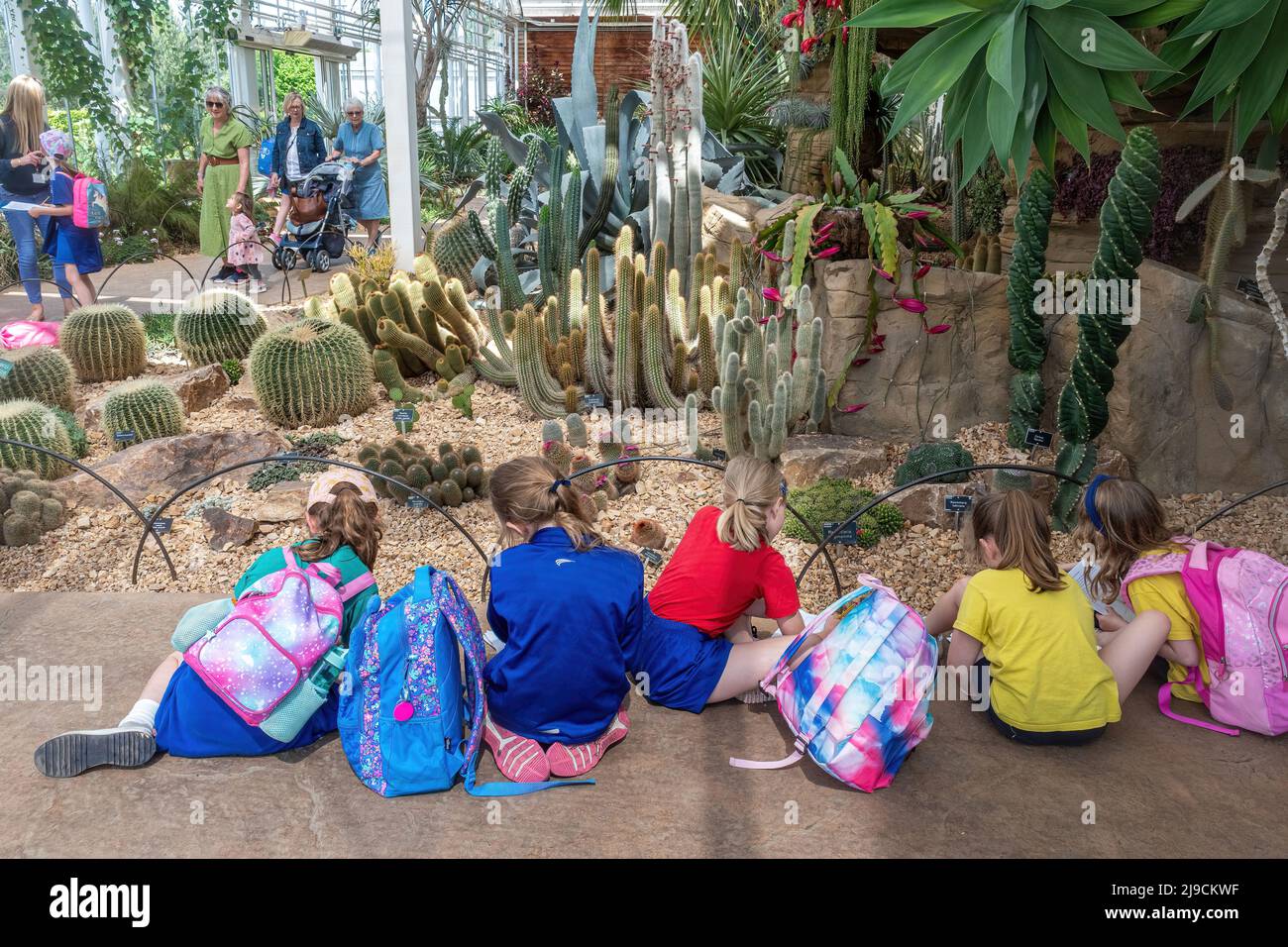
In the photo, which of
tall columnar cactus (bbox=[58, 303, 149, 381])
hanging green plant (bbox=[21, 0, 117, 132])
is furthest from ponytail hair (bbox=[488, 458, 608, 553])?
hanging green plant (bbox=[21, 0, 117, 132])

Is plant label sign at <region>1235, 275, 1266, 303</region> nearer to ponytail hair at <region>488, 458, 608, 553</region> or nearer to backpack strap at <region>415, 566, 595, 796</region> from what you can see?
ponytail hair at <region>488, 458, 608, 553</region>

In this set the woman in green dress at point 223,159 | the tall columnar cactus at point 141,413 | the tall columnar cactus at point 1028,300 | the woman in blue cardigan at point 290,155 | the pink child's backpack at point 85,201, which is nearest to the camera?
the tall columnar cactus at point 1028,300

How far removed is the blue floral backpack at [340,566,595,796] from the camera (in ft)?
7.91

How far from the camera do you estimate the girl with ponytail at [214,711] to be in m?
2.47

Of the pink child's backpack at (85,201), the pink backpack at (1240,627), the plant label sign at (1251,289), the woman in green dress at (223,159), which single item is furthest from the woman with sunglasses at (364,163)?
the pink backpack at (1240,627)

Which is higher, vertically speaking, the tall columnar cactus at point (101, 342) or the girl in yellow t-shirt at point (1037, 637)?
the tall columnar cactus at point (101, 342)

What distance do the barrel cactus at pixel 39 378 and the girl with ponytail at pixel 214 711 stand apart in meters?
3.53

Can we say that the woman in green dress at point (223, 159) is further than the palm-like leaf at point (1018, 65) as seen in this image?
Yes

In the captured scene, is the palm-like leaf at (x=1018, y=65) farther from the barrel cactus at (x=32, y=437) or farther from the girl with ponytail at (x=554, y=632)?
the barrel cactus at (x=32, y=437)

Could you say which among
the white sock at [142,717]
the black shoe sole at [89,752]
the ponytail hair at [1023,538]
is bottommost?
the black shoe sole at [89,752]

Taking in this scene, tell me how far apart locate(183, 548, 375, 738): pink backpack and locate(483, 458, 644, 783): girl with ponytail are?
43 centimetres

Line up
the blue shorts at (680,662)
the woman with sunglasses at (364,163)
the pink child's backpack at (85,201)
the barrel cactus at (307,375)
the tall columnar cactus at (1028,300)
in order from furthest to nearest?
the woman with sunglasses at (364,163) < the pink child's backpack at (85,201) < the barrel cactus at (307,375) < the tall columnar cactus at (1028,300) < the blue shorts at (680,662)

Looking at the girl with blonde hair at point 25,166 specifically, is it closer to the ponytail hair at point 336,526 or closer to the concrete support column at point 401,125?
the concrete support column at point 401,125

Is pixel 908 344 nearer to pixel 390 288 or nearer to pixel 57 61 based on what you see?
pixel 390 288
